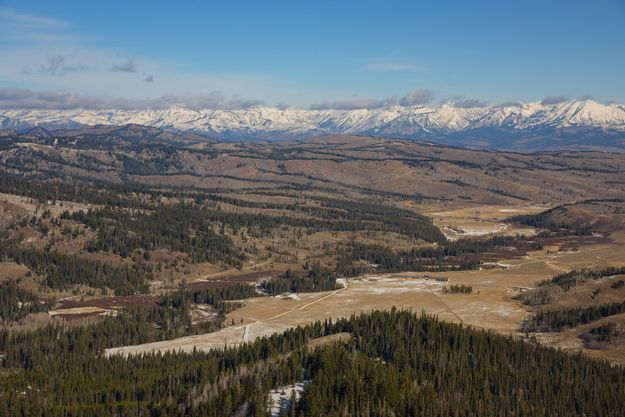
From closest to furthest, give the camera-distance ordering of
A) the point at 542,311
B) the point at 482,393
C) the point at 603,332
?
the point at 482,393
the point at 603,332
the point at 542,311

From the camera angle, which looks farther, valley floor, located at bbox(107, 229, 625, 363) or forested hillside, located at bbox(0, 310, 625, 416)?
valley floor, located at bbox(107, 229, 625, 363)

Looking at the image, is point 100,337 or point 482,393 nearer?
point 482,393

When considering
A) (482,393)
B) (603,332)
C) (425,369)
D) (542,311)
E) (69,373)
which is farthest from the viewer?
(542,311)

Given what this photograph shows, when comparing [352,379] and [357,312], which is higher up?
[352,379]

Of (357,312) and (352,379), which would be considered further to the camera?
(357,312)

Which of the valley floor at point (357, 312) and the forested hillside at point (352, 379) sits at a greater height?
the forested hillside at point (352, 379)

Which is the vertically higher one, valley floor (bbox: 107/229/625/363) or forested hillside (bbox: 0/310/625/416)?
forested hillside (bbox: 0/310/625/416)

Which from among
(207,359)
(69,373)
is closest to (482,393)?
(207,359)

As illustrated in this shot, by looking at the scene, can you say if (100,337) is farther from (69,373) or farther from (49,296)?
(49,296)

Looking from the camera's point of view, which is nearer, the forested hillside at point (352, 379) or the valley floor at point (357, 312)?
the forested hillside at point (352, 379)
